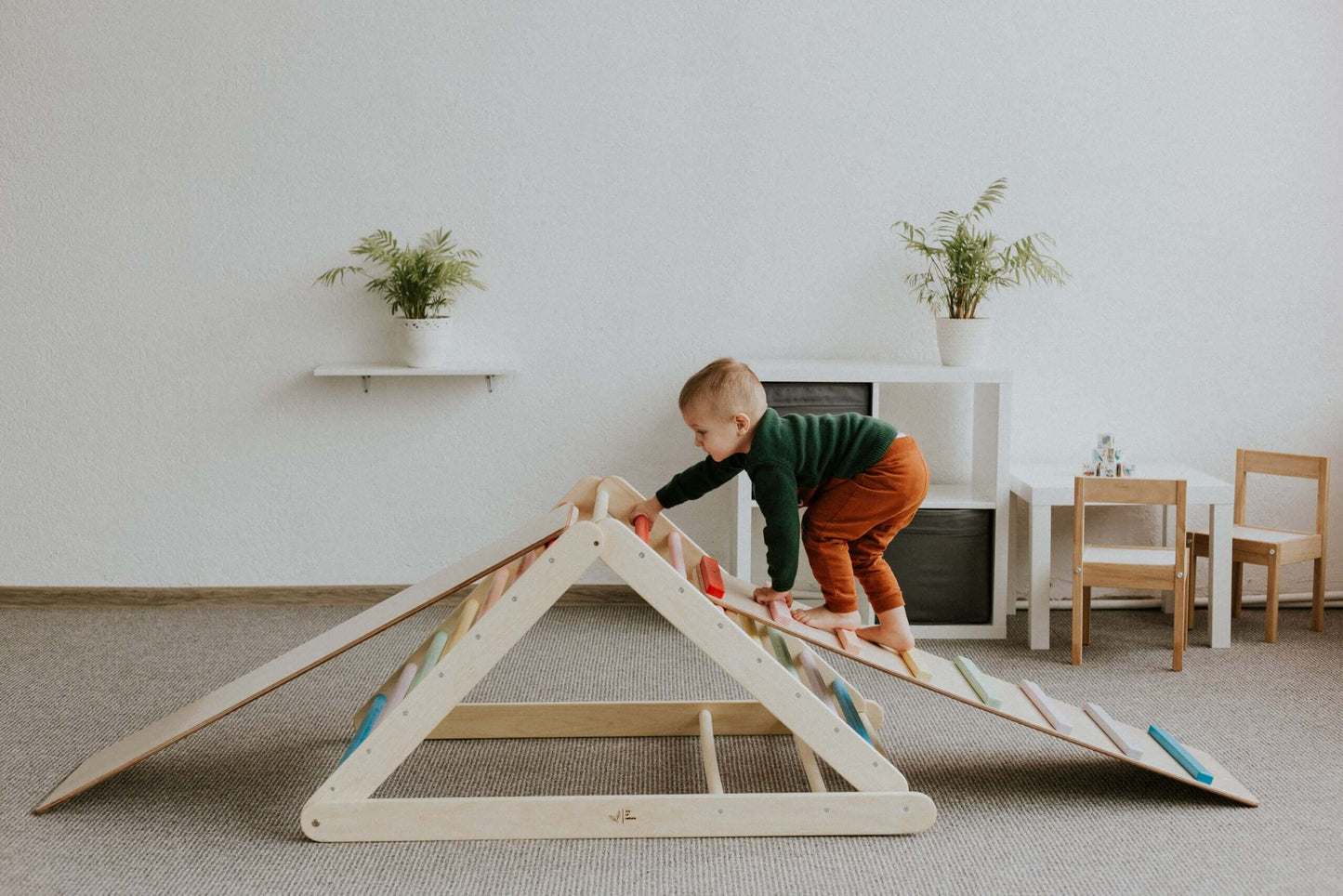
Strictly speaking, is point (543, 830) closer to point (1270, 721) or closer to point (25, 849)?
point (25, 849)

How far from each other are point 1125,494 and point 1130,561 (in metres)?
0.20

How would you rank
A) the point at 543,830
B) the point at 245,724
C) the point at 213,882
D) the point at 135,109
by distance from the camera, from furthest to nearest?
the point at 135,109 → the point at 245,724 → the point at 543,830 → the point at 213,882

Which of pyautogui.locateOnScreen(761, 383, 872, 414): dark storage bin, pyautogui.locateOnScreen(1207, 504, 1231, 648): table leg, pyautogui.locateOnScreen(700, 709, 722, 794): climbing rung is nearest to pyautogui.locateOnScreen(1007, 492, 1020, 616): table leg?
pyautogui.locateOnScreen(1207, 504, 1231, 648): table leg

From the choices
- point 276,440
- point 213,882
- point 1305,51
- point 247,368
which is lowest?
point 213,882

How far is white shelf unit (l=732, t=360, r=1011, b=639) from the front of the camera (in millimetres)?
3252

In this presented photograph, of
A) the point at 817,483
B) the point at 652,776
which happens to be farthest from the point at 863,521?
the point at 652,776

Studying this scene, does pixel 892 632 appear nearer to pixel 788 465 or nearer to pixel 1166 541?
pixel 788 465

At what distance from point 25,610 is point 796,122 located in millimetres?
3077

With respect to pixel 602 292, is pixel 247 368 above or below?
below

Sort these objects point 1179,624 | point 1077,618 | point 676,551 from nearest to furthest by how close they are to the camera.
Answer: point 676,551 < point 1179,624 < point 1077,618

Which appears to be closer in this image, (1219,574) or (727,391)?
(727,391)

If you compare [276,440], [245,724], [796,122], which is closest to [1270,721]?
[796,122]

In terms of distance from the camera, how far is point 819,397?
327cm

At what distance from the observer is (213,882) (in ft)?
6.12
